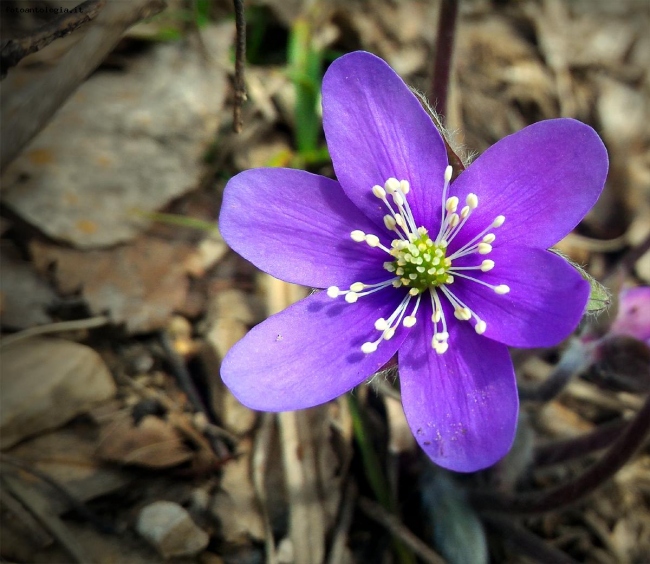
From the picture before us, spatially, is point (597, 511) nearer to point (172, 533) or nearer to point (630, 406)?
point (630, 406)

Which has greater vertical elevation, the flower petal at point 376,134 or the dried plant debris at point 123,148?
the flower petal at point 376,134

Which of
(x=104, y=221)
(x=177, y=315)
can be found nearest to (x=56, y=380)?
(x=177, y=315)

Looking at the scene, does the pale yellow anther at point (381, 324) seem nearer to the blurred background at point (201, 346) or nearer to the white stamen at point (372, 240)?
the white stamen at point (372, 240)

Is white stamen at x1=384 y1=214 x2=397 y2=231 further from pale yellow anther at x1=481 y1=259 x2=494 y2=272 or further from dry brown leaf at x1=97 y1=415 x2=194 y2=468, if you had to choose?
dry brown leaf at x1=97 y1=415 x2=194 y2=468

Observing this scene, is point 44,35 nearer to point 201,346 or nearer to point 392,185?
point 392,185

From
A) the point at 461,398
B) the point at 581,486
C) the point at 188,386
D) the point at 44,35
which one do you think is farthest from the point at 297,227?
the point at 581,486

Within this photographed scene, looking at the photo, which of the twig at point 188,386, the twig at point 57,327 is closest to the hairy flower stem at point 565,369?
the twig at point 188,386
